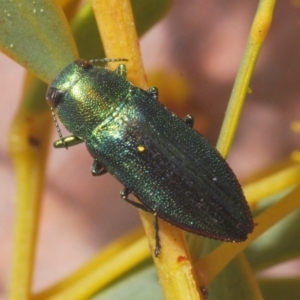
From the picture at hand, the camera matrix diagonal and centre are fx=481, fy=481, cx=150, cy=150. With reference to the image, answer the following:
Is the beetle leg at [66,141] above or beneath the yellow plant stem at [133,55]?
above

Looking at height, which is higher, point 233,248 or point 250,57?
point 250,57

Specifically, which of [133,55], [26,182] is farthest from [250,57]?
[26,182]

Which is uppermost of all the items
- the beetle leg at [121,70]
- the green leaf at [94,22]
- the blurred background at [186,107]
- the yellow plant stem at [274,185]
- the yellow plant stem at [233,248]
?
the blurred background at [186,107]

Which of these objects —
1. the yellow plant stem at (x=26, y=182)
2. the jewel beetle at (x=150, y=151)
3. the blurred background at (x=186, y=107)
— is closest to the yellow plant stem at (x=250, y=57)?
the jewel beetle at (x=150, y=151)

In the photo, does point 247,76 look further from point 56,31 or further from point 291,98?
point 291,98

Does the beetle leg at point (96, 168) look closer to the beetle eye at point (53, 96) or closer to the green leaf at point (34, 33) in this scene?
the beetle eye at point (53, 96)

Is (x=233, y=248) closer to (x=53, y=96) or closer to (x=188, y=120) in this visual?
(x=188, y=120)

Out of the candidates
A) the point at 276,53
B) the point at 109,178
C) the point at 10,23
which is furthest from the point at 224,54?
the point at 10,23
